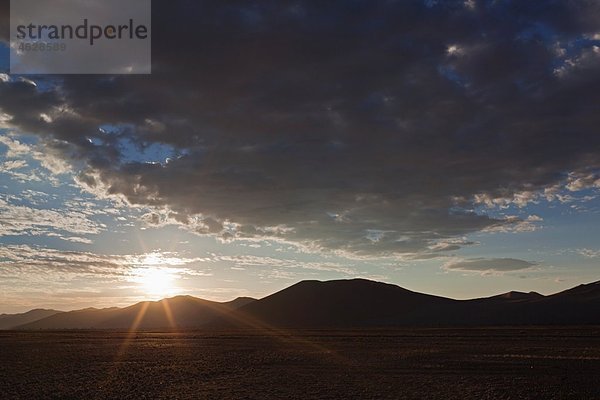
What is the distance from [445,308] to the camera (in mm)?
154125

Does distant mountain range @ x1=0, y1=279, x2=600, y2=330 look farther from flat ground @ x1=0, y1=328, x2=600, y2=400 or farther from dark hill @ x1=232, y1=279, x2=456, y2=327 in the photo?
flat ground @ x1=0, y1=328, x2=600, y2=400

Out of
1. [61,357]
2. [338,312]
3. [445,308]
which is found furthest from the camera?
[338,312]

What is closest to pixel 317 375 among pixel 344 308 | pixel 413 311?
pixel 413 311

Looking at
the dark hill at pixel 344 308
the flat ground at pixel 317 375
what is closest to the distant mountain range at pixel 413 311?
the dark hill at pixel 344 308

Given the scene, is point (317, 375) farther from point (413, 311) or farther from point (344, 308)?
point (344, 308)

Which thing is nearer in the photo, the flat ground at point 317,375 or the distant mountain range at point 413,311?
the flat ground at point 317,375

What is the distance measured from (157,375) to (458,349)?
1045 inches

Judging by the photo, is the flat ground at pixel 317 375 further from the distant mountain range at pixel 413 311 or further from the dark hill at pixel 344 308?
the dark hill at pixel 344 308

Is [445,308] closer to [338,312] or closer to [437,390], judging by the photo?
[338,312]

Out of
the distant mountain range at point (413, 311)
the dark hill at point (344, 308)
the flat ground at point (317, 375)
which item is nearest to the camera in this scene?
the flat ground at point (317, 375)

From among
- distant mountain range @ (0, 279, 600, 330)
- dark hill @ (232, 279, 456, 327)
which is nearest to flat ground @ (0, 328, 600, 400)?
distant mountain range @ (0, 279, 600, 330)

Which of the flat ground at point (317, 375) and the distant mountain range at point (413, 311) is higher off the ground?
the flat ground at point (317, 375)

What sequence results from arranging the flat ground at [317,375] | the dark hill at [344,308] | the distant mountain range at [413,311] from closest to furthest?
the flat ground at [317,375] → the distant mountain range at [413,311] → the dark hill at [344,308]

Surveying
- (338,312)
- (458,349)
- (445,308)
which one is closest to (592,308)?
(445,308)
